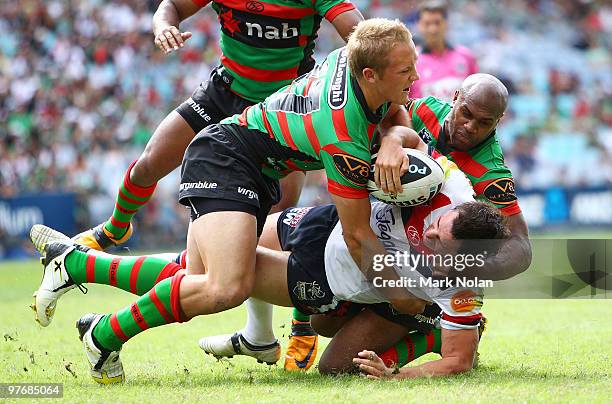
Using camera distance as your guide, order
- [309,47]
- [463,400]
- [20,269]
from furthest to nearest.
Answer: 1. [20,269]
2. [309,47]
3. [463,400]

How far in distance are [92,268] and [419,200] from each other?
1.92 meters

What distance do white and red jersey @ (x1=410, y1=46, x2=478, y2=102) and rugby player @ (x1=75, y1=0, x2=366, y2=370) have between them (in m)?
2.82

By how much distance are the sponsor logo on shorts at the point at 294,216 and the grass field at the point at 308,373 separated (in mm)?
880

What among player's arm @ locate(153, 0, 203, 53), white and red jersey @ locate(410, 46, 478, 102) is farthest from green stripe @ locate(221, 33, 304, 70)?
white and red jersey @ locate(410, 46, 478, 102)

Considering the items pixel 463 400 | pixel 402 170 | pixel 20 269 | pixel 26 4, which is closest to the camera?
pixel 463 400

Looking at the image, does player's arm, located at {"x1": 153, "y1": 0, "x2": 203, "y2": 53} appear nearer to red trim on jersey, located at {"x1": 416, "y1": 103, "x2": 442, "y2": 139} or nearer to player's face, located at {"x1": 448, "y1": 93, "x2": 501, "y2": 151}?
red trim on jersey, located at {"x1": 416, "y1": 103, "x2": 442, "y2": 139}

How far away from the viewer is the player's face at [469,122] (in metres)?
5.36

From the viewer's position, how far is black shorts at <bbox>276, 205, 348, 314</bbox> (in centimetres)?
526

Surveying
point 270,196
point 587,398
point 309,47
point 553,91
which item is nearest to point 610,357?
point 587,398

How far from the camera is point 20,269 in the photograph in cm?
1296

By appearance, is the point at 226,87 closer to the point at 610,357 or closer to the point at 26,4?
the point at 610,357

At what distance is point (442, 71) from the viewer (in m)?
9.20

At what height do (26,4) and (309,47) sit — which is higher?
(26,4)

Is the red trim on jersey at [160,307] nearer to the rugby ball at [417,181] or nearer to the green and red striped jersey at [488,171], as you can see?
the rugby ball at [417,181]
